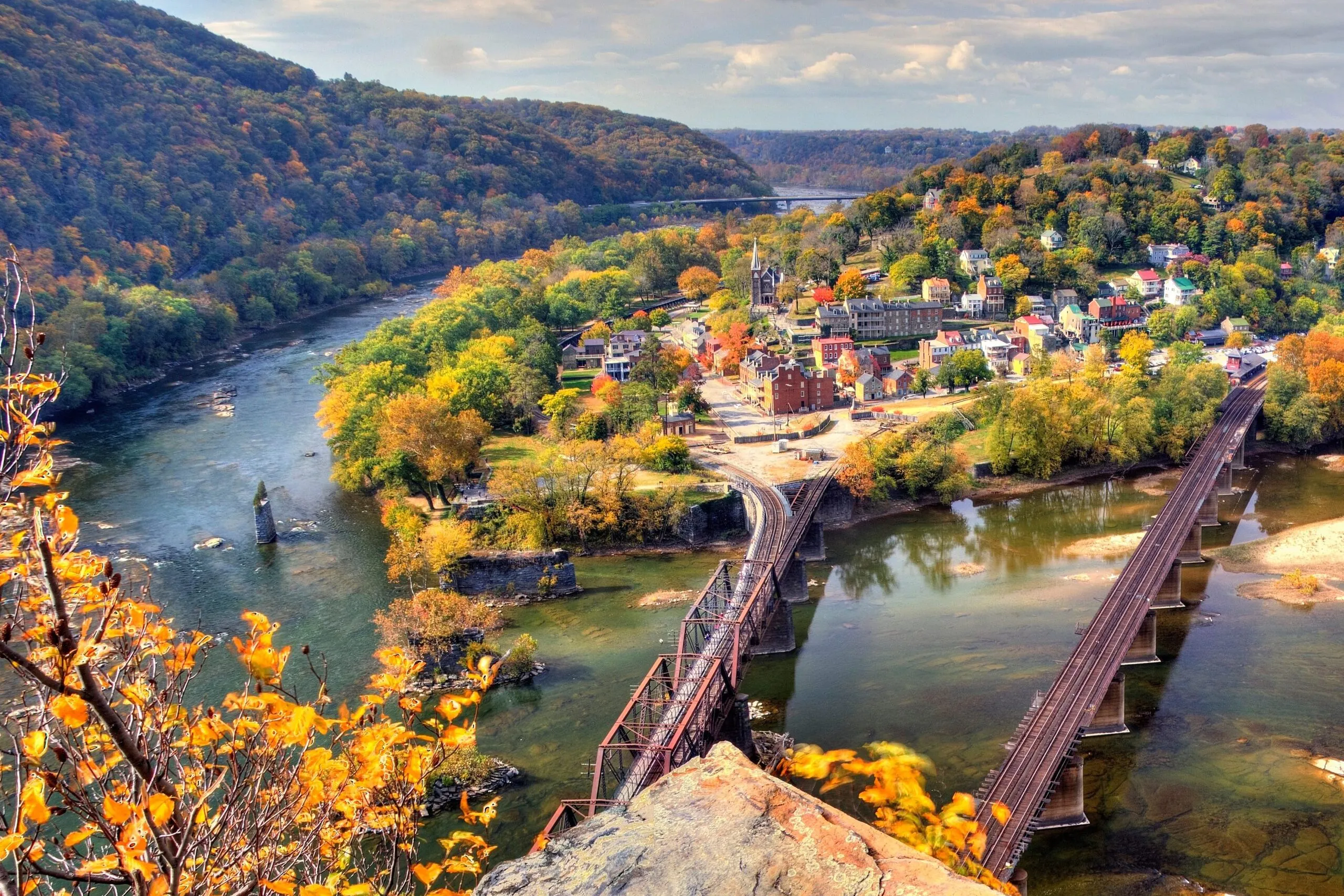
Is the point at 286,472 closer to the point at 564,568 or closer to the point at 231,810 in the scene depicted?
the point at 564,568

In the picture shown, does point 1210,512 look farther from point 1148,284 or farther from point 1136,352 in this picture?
point 1148,284

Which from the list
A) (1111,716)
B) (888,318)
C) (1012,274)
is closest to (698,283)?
(888,318)

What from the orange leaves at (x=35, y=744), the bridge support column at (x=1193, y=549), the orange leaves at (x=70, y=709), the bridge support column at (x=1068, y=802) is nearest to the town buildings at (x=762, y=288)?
the bridge support column at (x=1193, y=549)

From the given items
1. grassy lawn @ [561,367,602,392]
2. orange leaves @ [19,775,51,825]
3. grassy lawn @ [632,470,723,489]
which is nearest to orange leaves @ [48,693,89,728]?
orange leaves @ [19,775,51,825]

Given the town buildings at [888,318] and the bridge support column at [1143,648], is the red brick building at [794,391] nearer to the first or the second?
the town buildings at [888,318]

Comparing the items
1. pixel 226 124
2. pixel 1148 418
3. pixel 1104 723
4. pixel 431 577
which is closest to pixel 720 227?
pixel 226 124

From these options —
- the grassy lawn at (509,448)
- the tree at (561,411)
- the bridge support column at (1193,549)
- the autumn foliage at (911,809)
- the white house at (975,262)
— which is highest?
the white house at (975,262)
